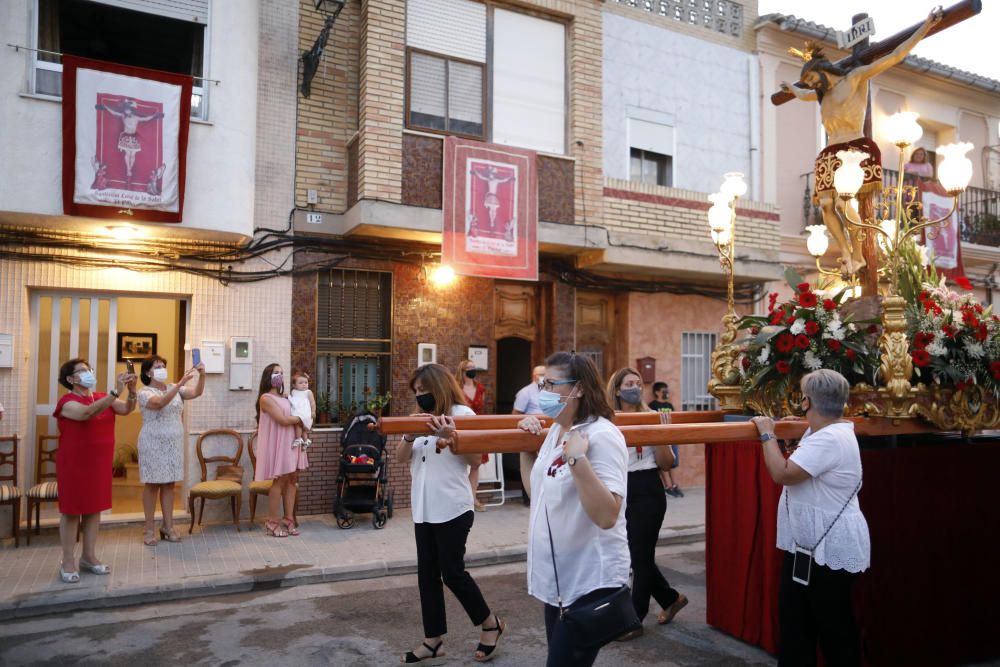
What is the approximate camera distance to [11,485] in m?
8.30

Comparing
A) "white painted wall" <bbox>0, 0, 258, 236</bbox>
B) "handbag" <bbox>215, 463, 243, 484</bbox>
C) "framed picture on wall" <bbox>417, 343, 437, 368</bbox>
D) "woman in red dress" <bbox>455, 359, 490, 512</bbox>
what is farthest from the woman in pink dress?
"woman in red dress" <bbox>455, 359, 490, 512</bbox>

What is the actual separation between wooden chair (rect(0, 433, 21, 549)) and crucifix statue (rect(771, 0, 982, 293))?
8.45 m

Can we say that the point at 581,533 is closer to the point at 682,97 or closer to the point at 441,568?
the point at 441,568

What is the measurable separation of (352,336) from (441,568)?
605 cm

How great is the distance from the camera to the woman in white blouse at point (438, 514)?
486 centimetres

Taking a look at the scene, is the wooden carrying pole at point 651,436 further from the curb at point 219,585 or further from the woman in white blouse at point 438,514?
the curb at point 219,585

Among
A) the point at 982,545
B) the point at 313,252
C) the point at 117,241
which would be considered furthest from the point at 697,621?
the point at 117,241

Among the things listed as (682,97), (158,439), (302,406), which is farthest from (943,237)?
(158,439)

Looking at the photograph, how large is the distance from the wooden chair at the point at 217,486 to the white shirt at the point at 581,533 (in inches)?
255

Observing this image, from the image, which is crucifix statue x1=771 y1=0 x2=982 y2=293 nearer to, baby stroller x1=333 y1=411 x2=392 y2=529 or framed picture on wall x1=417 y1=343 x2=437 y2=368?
baby stroller x1=333 y1=411 x2=392 y2=529

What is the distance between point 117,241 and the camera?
9.02 metres

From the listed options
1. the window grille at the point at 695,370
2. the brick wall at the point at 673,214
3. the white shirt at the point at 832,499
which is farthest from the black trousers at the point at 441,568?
the window grille at the point at 695,370

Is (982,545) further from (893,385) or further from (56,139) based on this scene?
(56,139)

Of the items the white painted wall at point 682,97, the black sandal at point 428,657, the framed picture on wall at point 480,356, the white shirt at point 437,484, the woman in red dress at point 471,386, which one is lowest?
the black sandal at point 428,657
